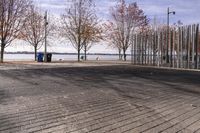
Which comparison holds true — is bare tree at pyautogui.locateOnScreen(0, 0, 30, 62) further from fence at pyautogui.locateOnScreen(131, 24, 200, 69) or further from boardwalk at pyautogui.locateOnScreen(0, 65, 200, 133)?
boardwalk at pyautogui.locateOnScreen(0, 65, 200, 133)

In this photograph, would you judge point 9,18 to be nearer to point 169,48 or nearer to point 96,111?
point 169,48

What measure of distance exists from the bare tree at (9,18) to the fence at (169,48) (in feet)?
42.5

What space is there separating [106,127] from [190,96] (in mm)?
5339

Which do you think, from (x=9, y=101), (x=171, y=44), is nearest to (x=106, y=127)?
(x=9, y=101)

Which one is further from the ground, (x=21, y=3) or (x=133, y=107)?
(x=21, y=3)

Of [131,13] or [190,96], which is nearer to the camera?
[190,96]

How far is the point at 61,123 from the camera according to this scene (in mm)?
6566

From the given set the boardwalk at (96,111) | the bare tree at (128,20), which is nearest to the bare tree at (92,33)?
the bare tree at (128,20)

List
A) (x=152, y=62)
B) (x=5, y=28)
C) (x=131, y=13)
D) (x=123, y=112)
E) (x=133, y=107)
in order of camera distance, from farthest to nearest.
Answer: (x=131, y=13) < (x=5, y=28) < (x=152, y=62) < (x=133, y=107) < (x=123, y=112)

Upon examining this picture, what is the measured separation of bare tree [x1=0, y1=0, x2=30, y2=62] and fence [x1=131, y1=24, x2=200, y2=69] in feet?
42.5

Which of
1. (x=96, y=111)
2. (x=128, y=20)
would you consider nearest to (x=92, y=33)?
(x=128, y=20)

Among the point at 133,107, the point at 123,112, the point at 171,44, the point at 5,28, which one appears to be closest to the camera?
the point at 123,112

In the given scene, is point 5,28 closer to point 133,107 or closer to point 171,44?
point 171,44

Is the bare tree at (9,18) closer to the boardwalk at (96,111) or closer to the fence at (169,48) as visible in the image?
the fence at (169,48)
